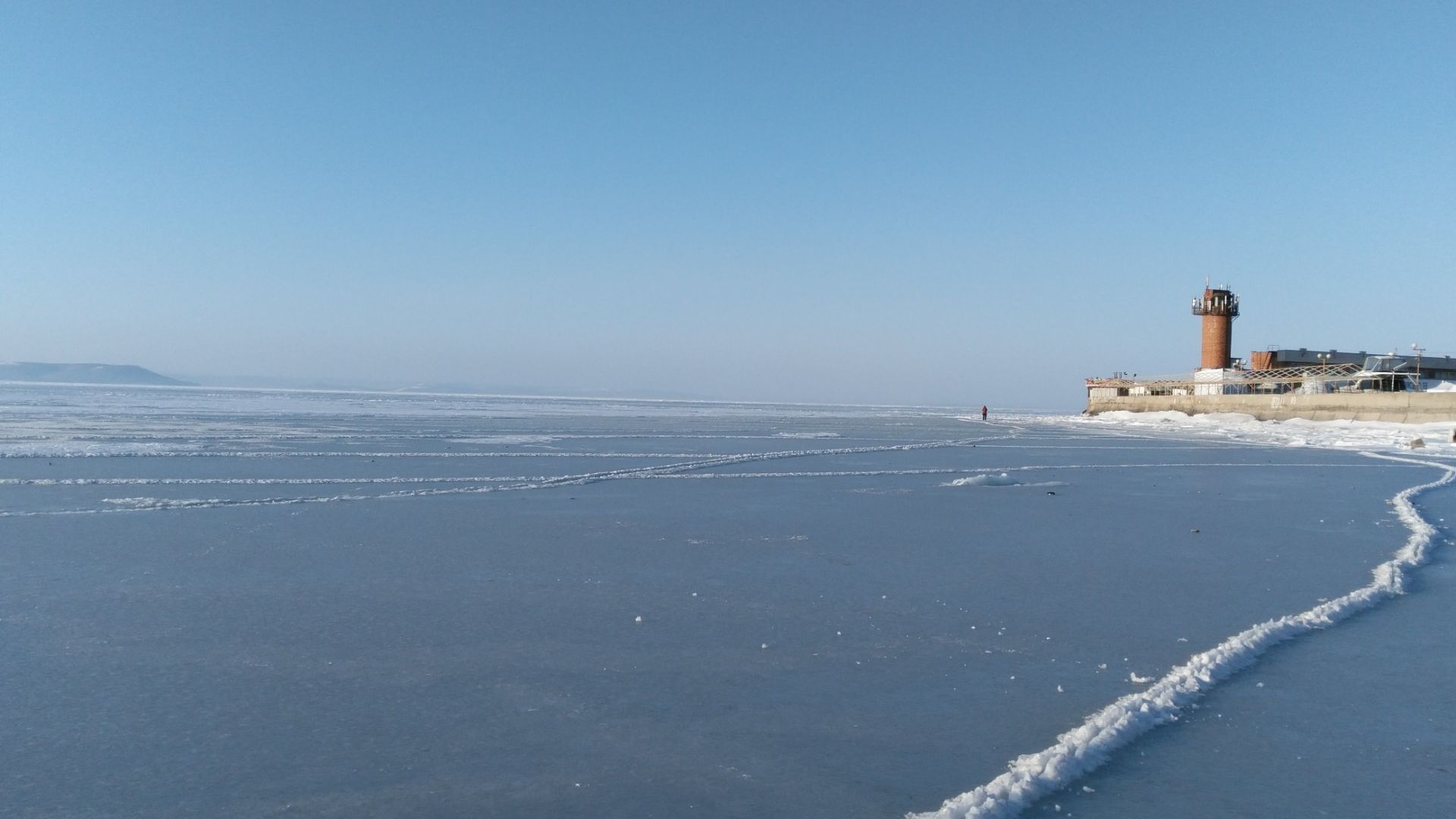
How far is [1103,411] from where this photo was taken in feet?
174

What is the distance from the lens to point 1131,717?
418 cm

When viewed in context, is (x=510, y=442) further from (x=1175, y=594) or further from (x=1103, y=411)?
→ (x=1103, y=411)

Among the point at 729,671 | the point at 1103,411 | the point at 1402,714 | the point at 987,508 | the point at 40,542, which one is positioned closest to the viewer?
the point at 1402,714

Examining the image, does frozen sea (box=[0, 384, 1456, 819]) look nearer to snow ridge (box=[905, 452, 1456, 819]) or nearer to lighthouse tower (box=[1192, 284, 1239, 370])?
snow ridge (box=[905, 452, 1456, 819])

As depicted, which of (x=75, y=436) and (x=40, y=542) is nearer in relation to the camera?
(x=40, y=542)

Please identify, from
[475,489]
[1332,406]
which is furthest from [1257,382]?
[475,489]

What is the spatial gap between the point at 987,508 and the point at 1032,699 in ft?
25.1

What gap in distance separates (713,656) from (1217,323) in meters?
56.4

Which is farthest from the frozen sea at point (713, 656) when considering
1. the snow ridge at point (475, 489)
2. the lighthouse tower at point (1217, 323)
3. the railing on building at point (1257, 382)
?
the lighthouse tower at point (1217, 323)

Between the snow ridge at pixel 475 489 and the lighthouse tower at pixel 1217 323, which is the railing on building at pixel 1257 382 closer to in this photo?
the lighthouse tower at pixel 1217 323

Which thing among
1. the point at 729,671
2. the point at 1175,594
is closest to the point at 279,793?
the point at 729,671

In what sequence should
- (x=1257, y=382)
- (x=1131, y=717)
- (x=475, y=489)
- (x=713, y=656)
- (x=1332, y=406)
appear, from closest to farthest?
1. (x=1131, y=717)
2. (x=713, y=656)
3. (x=475, y=489)
4. (x=1332, y=406)
5. (x=1257, y=382)

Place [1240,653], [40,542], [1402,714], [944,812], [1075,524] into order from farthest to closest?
1. [1075,524]
2. [40,542]
3. [1240,653]
4. [1402,714]
5. [944,812]

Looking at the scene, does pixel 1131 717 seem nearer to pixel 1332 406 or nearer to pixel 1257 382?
pixel 1332 406
